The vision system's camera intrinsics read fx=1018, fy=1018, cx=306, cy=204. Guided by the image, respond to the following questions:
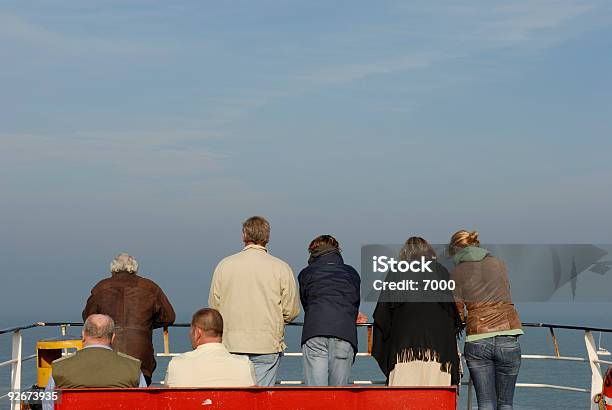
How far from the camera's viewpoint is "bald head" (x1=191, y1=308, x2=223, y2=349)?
16.1ft

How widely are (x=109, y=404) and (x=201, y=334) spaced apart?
707 millimetres

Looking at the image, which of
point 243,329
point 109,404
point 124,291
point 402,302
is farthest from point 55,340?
point 109,404

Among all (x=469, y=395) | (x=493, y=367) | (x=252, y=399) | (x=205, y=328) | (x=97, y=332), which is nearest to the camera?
(x=252, y=399)

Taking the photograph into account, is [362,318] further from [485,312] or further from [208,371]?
[208,371]

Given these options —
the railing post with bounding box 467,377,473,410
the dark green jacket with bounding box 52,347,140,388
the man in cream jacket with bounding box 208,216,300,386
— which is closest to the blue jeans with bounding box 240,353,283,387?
the man in cream jacket with bounding box 208,216,300,386

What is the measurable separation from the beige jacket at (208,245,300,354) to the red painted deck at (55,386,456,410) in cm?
206

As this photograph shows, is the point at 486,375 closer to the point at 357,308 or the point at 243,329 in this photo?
the point at 357,308

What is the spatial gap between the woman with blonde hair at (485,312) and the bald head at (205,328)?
2180 millimetres

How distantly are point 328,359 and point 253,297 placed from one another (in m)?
0.67

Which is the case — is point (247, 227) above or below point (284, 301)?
above

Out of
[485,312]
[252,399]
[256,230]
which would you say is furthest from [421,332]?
[252,399]

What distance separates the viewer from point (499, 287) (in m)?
6.65

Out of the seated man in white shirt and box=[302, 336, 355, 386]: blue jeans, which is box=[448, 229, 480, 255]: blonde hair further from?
the seated man in white shirt

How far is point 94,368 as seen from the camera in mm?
4590
